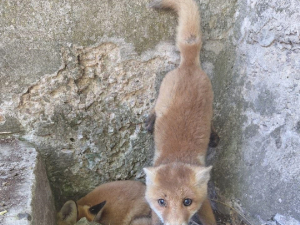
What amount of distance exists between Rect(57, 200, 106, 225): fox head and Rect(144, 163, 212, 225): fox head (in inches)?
26.5

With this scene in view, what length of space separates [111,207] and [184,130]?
3.64 ft

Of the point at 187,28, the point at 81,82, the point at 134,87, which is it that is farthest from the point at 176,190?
the point at 187,28

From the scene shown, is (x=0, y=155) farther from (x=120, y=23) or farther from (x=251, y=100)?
(x=251, y=100)

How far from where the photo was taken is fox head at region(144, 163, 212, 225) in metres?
2.41

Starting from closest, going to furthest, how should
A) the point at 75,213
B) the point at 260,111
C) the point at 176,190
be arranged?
the point at 176,190
the point at 260,111
the point at 75,213

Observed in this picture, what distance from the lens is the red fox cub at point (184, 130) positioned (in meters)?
2.48

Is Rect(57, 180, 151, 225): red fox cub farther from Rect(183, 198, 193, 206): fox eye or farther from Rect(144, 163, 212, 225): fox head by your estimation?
Rect(183, 198, 193, 206): fox eye

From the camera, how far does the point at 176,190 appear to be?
2.41 metres

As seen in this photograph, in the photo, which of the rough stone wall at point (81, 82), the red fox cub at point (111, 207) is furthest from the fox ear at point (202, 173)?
the rough stone wall at point (81, 82)

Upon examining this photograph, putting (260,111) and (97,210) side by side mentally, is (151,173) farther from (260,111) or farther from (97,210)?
(260,111)

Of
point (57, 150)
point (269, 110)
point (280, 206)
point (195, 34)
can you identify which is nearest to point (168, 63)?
point (195, 34)

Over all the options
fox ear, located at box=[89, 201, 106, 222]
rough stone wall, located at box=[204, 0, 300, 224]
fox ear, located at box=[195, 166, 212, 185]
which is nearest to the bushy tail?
rough stone wall, located at box=[204, 0, 300, 224]

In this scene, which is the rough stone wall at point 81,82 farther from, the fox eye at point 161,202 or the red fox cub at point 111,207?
the fox eye at point 161,202

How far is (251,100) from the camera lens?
2865mm
